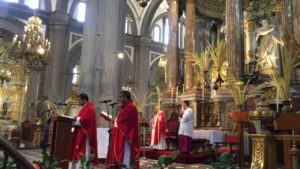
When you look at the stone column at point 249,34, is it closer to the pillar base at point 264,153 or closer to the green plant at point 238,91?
the green plant at point 238,91

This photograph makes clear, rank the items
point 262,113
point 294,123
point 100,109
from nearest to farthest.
A: point 262,113 → point 294,123 → point 100,109

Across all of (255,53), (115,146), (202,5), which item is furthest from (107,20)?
(255,53)

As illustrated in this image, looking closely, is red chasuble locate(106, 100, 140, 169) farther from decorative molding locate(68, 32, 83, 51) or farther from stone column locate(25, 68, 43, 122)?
decorative molding locate(68, 32, 83, 51)

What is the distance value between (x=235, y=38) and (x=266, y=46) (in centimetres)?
657

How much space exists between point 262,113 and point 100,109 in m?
6.51

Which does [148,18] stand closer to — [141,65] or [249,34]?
[141,65]

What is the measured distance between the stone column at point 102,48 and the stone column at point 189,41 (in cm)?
488

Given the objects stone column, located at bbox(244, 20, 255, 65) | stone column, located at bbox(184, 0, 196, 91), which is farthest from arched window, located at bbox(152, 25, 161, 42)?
stone column, located at bbox(184, 0, 196, 91)

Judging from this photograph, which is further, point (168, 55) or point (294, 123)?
point (168, 55)

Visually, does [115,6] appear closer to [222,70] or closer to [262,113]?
[222,70]

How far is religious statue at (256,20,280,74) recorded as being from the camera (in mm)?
15539

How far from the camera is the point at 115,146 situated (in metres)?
5.15

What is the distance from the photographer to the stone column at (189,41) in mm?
13836

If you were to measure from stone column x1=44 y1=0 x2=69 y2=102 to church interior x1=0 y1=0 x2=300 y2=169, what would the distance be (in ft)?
0.23
